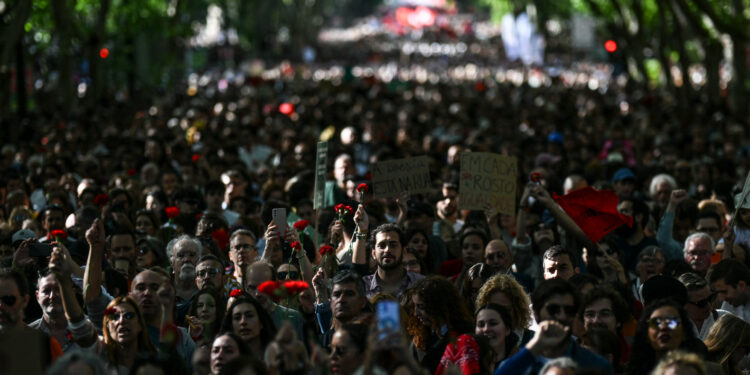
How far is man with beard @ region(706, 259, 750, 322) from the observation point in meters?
8.83

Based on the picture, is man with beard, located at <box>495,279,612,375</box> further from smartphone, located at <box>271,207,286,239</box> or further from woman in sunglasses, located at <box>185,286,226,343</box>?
smartphone, located at <box>271,207,286,239</box>

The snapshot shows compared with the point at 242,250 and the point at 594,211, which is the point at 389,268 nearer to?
the point at 242,250

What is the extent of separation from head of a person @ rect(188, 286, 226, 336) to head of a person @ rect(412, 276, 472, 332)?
3.55 ft

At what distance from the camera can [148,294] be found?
785 centimetres

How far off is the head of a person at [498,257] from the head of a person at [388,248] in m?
0.79

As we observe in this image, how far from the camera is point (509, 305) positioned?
7.73 metres

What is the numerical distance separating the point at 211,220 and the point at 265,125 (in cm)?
1387

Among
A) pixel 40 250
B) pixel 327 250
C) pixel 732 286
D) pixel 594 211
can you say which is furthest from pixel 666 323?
pixel 40 250

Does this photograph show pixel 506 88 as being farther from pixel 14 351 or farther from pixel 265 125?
pixel 14 351

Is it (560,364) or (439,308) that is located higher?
(439,308)

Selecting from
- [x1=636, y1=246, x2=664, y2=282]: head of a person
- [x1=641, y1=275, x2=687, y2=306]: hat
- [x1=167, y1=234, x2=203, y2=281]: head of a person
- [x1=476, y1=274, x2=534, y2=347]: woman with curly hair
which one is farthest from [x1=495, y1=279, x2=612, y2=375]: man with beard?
[x1=167, y1=234, x2=203, y2=281]: head of a person

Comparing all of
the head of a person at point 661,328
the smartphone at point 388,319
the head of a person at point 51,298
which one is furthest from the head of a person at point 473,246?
the smartphone at point 388,319

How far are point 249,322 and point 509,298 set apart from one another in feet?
4.86

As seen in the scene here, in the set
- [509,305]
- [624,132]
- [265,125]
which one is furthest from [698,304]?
[265,125]
